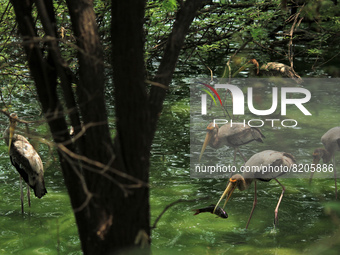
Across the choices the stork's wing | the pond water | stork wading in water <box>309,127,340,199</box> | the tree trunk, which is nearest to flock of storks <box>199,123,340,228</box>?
stork wading in water <box>309,127,340,199</box>

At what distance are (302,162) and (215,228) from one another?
258 cm

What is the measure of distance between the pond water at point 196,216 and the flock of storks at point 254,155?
0.84 feet

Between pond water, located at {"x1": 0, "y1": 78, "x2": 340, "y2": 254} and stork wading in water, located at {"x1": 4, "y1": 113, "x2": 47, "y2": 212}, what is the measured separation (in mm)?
334

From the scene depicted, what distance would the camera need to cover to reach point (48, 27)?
319 cm

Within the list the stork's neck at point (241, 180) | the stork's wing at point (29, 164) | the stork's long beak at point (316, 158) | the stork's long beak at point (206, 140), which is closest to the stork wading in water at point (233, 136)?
the stork's long beak at point (206, 140)

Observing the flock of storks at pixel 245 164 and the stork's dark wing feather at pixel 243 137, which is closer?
the flock of storks at pixel 245 164

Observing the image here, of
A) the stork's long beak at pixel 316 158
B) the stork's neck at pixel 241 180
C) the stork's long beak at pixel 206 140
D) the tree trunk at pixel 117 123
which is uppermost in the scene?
the tree trunk at pixel 117 123

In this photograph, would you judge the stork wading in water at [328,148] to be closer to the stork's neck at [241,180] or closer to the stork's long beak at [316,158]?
the stork's long beak at [316,158]

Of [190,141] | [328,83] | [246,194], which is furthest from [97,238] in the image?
[328,83]

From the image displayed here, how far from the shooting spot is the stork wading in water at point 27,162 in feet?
21.9

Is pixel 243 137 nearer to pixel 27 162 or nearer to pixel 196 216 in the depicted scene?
pixel 196 216

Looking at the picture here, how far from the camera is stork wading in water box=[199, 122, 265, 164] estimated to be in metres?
8.19

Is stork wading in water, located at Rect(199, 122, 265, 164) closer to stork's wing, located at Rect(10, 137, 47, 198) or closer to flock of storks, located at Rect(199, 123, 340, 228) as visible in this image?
flock of storks, located at Rect(199, 123, 340, 228)

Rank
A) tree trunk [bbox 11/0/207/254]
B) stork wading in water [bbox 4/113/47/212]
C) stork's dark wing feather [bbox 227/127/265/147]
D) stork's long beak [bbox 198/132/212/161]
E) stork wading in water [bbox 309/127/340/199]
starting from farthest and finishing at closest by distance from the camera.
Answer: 1. stork's long beak [bbox 198/132/212/161]
2. stork's dark wing feather [bbox 227/127/265/147]
3. stork wading in water [bbox 309/127/340/199]
4. stork wading in water [bbox 4/113/47/212]
5. tree trunk [bbox 11/0/207/254]
